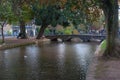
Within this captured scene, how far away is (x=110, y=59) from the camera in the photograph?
24.2 metres

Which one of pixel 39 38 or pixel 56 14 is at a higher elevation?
pixel 56 14

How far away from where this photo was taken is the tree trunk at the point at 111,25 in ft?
83.9

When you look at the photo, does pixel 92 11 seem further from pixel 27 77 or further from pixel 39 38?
pixel 39 38

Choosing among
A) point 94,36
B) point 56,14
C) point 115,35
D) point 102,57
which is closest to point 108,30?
point 115,35

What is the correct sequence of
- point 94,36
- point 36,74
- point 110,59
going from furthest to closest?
point 94,36, point 110,59, point 36,74

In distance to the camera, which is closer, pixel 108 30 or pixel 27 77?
pixel 27 77

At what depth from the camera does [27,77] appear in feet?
56.8

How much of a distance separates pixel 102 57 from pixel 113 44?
54.1 inches

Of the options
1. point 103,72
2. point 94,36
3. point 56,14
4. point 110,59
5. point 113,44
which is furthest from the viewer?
point 94,36

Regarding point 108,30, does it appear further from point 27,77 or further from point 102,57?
point 27,77

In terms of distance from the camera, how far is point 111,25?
26.1m

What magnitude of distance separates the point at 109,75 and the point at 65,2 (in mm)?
9430

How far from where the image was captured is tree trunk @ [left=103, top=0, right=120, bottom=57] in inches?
1006

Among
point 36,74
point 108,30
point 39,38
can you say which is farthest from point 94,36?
point 36,74
